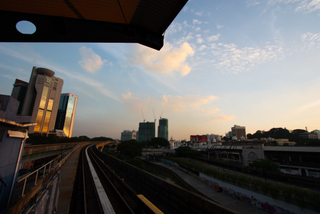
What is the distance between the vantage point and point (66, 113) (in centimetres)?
15888

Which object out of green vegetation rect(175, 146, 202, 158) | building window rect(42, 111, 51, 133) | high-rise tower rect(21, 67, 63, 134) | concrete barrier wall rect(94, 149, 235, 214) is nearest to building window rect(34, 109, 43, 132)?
high-rise tower rect(21, 67, 63, 134)

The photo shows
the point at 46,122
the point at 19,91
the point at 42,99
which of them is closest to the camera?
the point at 42,99

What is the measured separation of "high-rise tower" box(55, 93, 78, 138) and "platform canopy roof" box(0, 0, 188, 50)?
17631 cm

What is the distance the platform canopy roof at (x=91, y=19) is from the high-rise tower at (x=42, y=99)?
141 m

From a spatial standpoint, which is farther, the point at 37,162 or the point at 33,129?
the point at 33,129

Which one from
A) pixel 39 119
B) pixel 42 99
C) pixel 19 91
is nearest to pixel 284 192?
pixel 39 119

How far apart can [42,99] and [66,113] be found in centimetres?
4272

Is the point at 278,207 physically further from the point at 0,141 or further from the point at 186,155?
the point at 186,155

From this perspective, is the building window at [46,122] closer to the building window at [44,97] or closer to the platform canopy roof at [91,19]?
the building window at [44,97]

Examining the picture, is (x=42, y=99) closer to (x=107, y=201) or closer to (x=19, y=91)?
(x=19, y=91)

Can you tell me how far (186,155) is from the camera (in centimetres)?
7512

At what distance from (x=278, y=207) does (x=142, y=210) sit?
22.7 metres

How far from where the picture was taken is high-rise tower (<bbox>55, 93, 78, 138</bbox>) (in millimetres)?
154275

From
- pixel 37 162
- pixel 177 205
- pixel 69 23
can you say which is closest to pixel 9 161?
pixel 69 23
